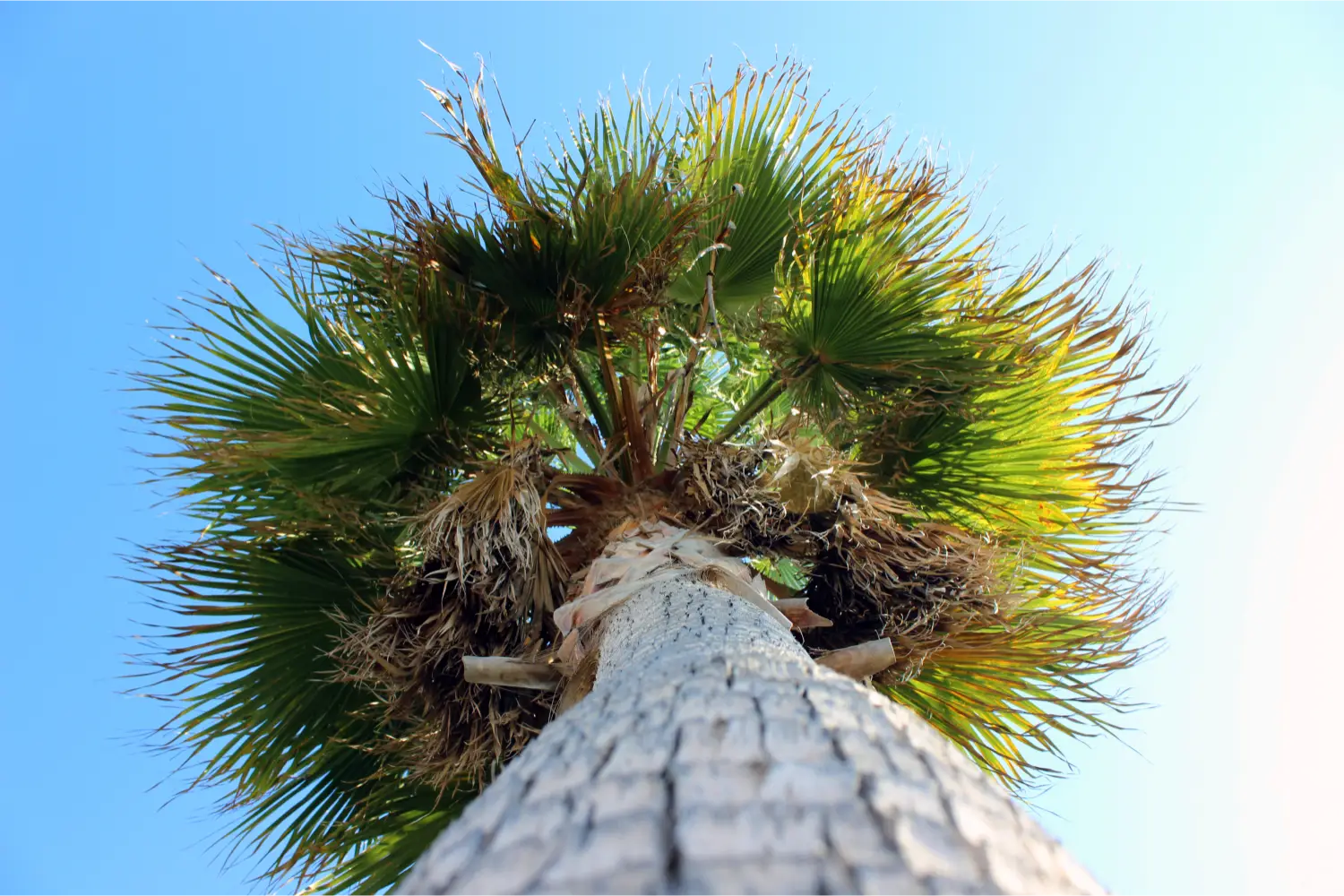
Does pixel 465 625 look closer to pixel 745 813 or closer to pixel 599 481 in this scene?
pixel 599 481

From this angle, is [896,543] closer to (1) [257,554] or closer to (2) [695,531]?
(2) [695,531]

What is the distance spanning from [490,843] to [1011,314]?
344 cm

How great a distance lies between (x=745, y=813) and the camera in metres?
0.66

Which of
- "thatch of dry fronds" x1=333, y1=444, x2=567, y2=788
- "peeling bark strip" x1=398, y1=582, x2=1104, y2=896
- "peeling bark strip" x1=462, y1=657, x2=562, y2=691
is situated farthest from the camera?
"thatch of dry fronds" x1=333, y1=444, x2=567, y2=788

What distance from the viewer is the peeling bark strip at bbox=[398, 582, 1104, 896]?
602 mm

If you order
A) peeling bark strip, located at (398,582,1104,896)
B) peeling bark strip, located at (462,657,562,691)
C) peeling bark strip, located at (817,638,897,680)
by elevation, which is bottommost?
peeling bark strip, located at (817,638,897,680)

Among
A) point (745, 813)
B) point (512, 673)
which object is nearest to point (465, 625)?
point (512, 673)

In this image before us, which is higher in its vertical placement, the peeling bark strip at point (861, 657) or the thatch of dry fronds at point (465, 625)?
the thatch of dry fronds at point (465, 625)

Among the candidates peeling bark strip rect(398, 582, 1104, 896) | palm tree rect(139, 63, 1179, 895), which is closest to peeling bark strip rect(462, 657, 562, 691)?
palm tree rect(139, 63, 1179, 895)

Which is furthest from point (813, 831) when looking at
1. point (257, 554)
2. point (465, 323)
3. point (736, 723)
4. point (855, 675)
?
point (257, 554)

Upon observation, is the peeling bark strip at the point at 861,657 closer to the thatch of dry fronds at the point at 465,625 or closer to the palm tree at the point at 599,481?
the palm tree at the point at 599,481

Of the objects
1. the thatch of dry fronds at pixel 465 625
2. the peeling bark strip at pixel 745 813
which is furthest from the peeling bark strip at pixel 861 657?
the peeling bark strip at pixel 745 813

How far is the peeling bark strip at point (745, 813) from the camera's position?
602 millimetres

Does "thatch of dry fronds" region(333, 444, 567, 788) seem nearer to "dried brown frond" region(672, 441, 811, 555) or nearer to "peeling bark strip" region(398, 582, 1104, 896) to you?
"dried brown frond" region(672, 441, 811, 555)
